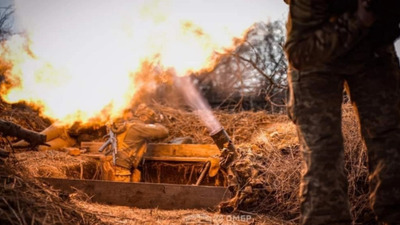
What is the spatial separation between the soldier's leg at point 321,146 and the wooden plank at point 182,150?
178 inches

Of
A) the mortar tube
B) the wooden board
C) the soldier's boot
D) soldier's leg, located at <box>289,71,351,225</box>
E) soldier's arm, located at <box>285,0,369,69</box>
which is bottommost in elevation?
the soldier's boot

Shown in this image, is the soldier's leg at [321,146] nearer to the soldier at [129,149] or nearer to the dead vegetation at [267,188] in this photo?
the dead vegetation at [267,188]

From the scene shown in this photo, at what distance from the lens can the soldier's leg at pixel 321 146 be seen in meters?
2.17

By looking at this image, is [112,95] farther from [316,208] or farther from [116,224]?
[316,208]

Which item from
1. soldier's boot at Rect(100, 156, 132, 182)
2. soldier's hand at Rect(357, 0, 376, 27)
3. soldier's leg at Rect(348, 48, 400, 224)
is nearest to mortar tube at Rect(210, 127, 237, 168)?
soldier's boot at Rect(100, 156, 132, 182)

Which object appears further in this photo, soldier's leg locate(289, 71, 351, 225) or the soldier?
the soldier

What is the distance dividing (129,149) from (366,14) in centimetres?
548

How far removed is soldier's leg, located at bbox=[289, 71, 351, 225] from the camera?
217 cm

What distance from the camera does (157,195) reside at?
4.66m

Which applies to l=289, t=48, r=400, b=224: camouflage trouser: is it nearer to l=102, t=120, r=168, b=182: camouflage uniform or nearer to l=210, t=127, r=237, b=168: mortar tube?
l=210, t=127, r=237, b=168: mortar tube

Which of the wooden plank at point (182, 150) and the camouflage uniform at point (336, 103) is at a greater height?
the camouflage uniform at point (336, 103)

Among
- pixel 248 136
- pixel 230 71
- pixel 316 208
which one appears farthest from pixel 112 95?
pixel 230 71

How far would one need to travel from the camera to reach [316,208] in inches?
85.4

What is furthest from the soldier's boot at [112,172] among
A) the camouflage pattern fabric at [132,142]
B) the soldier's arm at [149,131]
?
the soldier's arm at [149,131]
